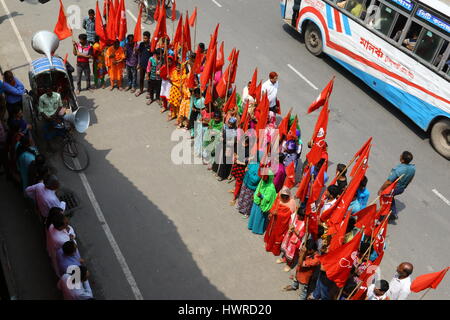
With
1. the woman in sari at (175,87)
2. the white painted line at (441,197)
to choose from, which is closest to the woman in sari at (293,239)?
the white painted line at (441,197)

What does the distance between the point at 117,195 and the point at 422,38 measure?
792 centimetres

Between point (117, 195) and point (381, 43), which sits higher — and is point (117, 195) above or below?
below

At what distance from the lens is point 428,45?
10977 mm

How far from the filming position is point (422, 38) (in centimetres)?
1104

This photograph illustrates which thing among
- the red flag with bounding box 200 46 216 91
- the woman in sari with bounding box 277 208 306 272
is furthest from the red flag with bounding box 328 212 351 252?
the red flag with bounding box 200 46 216 91

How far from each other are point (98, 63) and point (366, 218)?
302 inches

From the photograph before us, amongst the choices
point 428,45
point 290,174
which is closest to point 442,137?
point 428,45

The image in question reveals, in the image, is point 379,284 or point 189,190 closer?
point 379,284

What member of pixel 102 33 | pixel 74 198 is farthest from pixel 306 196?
pixel 102 33

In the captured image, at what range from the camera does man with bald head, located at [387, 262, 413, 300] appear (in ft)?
21.8

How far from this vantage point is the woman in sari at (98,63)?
11.3 m

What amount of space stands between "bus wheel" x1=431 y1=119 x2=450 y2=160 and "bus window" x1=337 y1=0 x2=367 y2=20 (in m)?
3.54

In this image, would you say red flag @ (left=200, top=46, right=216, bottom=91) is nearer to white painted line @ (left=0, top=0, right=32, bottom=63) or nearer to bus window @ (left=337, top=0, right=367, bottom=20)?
bus window @ (left=337, top=0, right=367, bottom=20)

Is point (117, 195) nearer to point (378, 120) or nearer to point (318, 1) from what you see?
point (378, 120)
